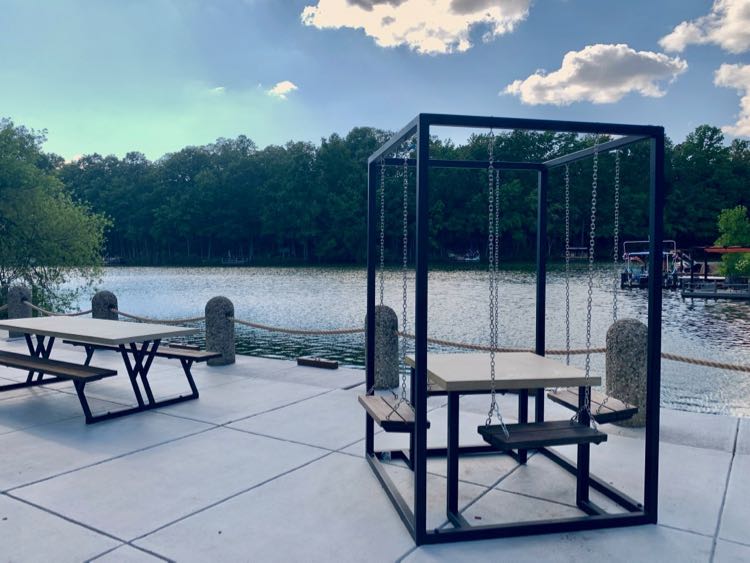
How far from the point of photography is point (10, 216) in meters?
→ 22.2

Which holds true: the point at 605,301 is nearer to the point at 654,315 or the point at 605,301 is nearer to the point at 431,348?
the point at 431,348

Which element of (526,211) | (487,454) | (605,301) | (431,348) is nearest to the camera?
(487,454)

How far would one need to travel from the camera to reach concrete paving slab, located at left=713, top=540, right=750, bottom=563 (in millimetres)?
3273

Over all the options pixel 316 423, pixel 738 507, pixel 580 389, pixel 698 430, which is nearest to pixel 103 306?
pixel 316 423

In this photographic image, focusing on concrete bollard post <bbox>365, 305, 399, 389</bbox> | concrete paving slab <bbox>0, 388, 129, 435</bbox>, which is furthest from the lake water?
concrete paving slab <bbox>0, 388, 129, 435</bbox>

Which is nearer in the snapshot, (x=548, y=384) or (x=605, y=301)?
(x=548, y=384)

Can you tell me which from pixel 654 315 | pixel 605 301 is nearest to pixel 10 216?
pixel 654 315

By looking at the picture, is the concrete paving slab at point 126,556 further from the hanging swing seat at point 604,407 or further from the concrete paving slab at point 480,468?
the hanging swing seat at point 604,407

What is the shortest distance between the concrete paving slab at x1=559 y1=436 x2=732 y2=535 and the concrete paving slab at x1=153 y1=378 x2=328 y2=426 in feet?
10.7

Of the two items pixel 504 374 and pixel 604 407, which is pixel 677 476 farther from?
pixel 504 374

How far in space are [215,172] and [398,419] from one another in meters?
99.6

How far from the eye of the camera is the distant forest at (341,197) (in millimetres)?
77188

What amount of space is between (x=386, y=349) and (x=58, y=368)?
386cm

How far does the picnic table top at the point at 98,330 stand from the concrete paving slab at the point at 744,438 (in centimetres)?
534
